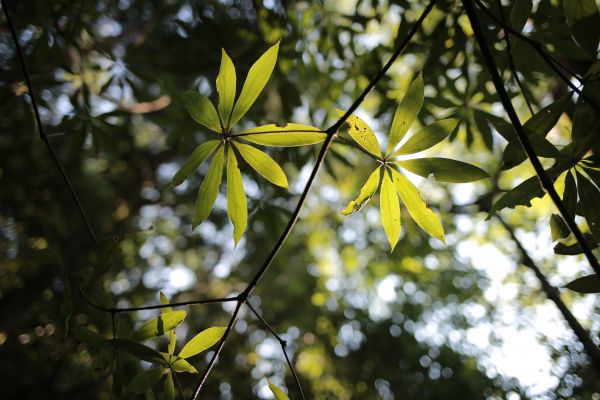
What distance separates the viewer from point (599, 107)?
0.94m

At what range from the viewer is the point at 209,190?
3.53 feet

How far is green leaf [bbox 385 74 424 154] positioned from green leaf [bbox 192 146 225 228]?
44 centimetres

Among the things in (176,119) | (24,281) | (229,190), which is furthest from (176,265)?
(229,190)

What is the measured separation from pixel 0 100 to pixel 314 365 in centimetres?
376

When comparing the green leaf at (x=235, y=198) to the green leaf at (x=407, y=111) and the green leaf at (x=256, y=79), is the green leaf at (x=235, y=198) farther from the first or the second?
the green leaf at (x=407, y=111)

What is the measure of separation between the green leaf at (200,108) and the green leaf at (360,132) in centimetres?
31

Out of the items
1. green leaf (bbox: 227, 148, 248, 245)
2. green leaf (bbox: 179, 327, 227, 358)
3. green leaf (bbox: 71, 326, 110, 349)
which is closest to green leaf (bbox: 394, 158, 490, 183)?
green leaf (bbox: 227, 148, 248, 245)

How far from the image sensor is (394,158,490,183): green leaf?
95cm

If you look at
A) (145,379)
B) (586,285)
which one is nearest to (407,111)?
(586,285)

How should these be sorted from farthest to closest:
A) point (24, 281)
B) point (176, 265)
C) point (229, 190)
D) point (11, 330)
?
point (176, 265), point (24, 281), point (11, 330), point (229, 190)

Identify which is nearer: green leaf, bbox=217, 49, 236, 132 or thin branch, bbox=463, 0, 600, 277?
thin branch, bbox=463, 0, 600, 277

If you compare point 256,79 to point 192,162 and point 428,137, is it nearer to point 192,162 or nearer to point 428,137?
point 192,162

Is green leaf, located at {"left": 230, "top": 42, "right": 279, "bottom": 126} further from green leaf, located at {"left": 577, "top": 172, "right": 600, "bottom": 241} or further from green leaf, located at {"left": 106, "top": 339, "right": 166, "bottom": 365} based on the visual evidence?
green leaf, located at {"left": 577, "top": 172, "right": 600, "bottom": 241}

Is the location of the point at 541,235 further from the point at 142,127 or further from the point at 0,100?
the point at 142,127
